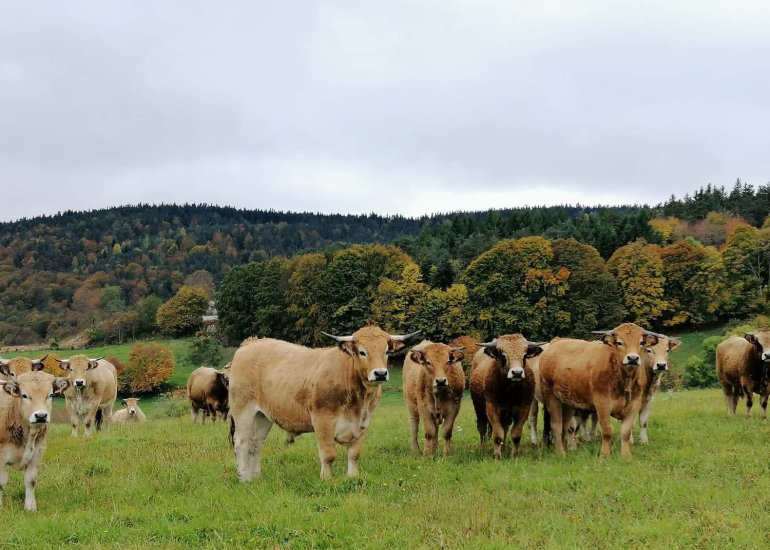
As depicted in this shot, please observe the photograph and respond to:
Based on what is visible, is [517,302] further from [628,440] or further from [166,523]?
[166,523]

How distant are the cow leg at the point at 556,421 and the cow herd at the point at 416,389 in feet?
0.08

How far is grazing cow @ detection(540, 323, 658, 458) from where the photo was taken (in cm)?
1239

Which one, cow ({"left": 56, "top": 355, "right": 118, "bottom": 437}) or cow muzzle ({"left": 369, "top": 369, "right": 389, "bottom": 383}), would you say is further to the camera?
cow ({"left": 56, "top": 355, "right": 118, "bottom": 437})

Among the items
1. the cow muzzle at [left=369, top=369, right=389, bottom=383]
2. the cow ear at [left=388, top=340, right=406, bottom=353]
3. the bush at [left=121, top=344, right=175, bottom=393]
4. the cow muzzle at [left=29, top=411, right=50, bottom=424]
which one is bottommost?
the bush at [left=121, top=344, right=175, bottom=393]

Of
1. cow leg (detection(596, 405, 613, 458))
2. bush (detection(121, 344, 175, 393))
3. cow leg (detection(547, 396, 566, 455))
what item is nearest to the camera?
cow leg (detection(596, 405, 613, 458))

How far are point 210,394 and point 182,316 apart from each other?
86.6 meters

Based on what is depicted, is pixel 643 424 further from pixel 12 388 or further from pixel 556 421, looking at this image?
pixel 12 388

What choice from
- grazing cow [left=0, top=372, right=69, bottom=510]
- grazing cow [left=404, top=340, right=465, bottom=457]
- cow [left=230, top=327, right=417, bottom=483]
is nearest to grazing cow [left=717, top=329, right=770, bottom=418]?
grazing cow [left=404, top=340, right=465, bottom=457]

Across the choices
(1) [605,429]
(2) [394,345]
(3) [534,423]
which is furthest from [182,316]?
(1) [605,429]

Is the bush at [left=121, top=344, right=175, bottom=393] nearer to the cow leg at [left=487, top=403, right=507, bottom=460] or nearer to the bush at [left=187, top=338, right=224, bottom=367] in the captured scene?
the bush at [left=187, top=338, right=224, bottom=367]

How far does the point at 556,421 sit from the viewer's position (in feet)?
45.5

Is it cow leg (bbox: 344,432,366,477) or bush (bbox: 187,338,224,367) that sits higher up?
cow leg (bbox: 344,432,366,477)

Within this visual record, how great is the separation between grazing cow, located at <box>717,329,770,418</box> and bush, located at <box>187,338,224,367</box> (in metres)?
63.9

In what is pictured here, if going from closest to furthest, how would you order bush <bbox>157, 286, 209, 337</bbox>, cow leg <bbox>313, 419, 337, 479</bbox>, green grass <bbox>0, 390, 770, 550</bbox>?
1. green grass <bbox>0, 390, 770, 550</bbox>
2. cow leg <bbox>313, 419, 337, 479</bbox>
3. bush <bbox>157, 286, 209, 337</bbox>
